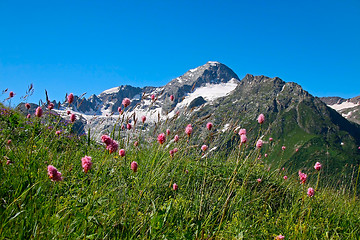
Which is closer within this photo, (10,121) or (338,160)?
(10,121)

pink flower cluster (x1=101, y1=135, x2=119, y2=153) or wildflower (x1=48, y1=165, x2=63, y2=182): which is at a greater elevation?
pink flower cluster (x1=101, y1=135, x2=119, y2=153)

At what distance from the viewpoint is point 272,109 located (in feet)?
586

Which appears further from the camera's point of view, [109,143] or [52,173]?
[109,143]

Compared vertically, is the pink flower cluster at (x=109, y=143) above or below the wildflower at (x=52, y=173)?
above

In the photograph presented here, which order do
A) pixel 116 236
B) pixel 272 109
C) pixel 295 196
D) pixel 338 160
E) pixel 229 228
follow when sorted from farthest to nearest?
pixel 272 109 < pixel 338 160 < pixel 295 196 < pixel 229 228 < pixel 116 236

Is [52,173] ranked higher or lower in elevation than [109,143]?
lower

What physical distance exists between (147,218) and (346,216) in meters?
3.90

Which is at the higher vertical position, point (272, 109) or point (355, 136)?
point (272, 109)

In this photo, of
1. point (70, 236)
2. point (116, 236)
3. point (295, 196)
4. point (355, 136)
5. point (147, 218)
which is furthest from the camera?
point (355, 136)

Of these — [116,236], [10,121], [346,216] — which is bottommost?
[346,216]

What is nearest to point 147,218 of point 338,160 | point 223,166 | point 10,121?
point 223,166

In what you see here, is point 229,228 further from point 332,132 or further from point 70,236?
point 332,132

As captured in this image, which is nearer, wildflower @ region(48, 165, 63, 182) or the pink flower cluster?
wildflower @ region(48, 165, 63, 182)

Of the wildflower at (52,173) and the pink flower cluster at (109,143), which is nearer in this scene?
the wildflower at (52,173)
